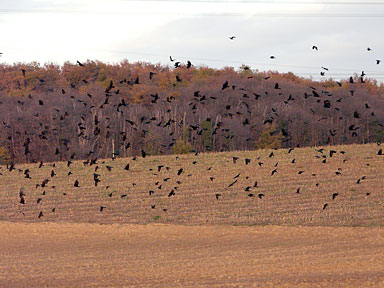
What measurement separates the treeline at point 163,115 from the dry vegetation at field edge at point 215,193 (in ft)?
73.5

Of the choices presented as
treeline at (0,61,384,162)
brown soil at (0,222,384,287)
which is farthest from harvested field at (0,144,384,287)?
treeline at (0,61,384,162)

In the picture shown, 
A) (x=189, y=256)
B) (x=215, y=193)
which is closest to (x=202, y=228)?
(x=189, y=256)

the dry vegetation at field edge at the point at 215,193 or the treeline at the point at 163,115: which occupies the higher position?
the treeline at the point at 163,115

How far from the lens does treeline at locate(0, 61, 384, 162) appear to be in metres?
72.5

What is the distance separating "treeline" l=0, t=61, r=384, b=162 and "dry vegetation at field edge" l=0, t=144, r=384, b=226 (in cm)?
2241

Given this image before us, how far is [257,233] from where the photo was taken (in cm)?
2280

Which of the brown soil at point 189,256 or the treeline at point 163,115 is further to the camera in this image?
the treeline at point 163,115

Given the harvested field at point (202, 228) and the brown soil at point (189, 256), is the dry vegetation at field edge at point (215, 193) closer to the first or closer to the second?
the harvested field at point (202, 228)

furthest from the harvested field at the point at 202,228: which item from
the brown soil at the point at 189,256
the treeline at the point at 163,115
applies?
the treeline at the point at 163,115

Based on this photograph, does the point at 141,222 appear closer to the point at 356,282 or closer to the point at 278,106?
the point at 356,282

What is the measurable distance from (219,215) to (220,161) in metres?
18.2

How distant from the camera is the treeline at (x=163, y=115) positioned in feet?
238

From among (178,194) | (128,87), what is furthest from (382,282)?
(128,87)

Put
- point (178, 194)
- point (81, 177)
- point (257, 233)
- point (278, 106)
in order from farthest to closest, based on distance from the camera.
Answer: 1. point (278, 106)
2. point (81, 177)
3. point (178, 194)
4. point (257, 233)
